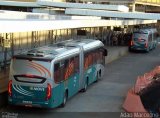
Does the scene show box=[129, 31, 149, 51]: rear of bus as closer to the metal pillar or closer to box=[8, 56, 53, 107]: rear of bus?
the metal pillar

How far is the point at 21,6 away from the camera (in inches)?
2280

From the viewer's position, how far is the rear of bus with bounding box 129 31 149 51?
170 ft

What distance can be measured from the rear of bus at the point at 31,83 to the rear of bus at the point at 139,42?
113 ft

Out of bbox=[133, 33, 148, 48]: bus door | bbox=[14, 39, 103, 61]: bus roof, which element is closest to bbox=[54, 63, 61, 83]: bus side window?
bbox=[14, 39, 103, 61]: bus roof

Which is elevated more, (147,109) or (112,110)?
(147,109)

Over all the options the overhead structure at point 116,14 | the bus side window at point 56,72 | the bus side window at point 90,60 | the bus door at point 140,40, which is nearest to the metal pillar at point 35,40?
the bus side window at point 90,60

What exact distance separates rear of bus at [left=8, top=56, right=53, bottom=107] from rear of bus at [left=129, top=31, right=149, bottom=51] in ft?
113

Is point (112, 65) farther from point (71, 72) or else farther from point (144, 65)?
point (71, 72)

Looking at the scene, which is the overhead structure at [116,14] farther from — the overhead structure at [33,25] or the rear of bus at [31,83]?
the rear of bus at [31,83]

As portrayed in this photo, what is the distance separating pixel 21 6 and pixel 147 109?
154 feet

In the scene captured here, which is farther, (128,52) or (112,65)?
(128,52)

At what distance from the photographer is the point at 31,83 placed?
1789 centimetres

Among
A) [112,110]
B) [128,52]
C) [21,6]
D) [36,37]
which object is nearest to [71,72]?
[112,110]

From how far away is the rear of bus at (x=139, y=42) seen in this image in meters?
51.7
